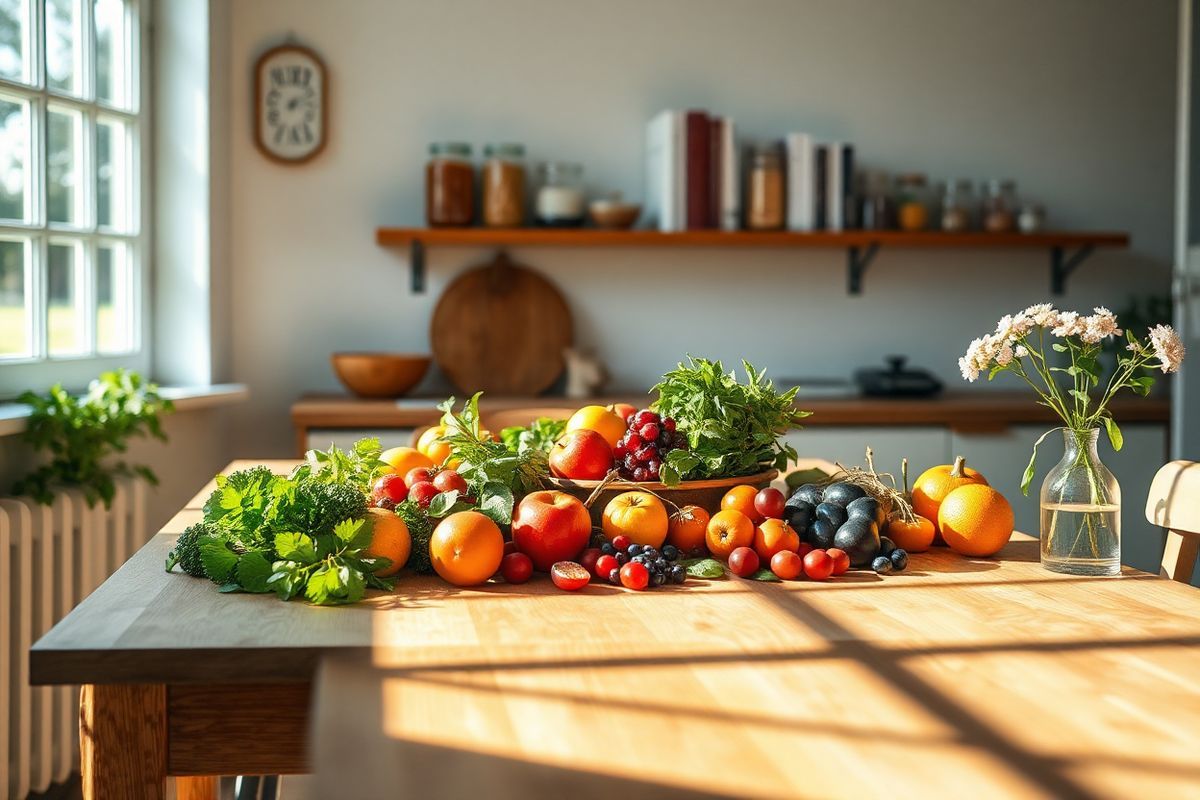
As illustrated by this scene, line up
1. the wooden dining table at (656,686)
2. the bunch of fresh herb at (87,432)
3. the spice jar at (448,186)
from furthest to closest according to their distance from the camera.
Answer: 1. the spice jar at (448,186)
2. the bunch of fresh herb at (87,432)
3. the wooden dining table at (656,686)

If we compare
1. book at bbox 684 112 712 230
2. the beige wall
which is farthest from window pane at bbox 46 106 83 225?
book at bbox 684 112 712 230

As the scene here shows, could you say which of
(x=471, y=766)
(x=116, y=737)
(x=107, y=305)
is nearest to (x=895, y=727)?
(x=471, y=766)

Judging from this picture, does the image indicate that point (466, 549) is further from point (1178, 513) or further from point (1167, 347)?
point (1178, 513)

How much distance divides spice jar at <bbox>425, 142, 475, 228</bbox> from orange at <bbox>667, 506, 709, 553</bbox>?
7.79 ft

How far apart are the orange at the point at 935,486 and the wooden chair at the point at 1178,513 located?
0.28 metres

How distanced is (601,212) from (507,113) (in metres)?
0.51

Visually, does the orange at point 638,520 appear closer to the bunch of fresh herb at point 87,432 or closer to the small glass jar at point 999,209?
the bunch of fresh herb at point 87,432

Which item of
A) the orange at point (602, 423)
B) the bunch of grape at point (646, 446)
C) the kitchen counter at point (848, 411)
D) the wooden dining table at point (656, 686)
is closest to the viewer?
the wooden dining table at point (656, 686)

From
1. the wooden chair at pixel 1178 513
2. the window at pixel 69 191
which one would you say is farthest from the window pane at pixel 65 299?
the wooden chair at pixel 1178 513

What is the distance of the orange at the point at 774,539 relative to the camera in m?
1.53

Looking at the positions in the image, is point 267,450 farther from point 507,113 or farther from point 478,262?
point 507,113

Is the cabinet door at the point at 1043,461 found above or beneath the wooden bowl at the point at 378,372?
beneath

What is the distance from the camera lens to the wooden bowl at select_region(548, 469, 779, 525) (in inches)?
63.8

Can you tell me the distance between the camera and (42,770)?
263 cm
